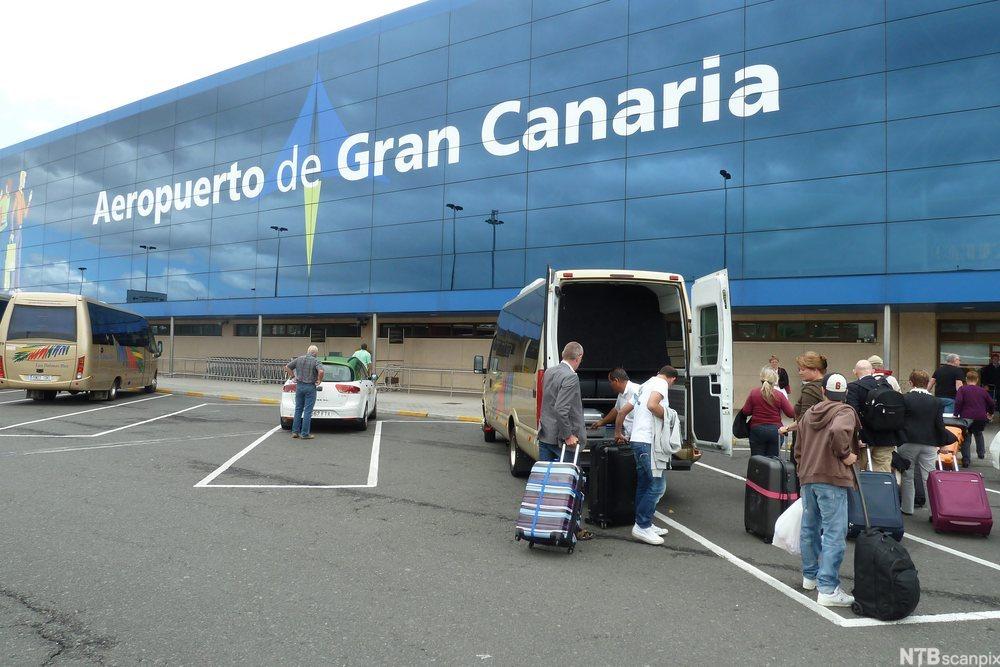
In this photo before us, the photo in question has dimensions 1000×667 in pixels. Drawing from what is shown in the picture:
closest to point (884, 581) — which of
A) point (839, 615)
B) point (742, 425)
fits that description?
point (839, 615)

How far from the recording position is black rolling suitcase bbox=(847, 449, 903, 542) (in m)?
5.43

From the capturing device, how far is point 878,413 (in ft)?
19.8

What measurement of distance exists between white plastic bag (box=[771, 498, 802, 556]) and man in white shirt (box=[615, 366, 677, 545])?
110 centimetres

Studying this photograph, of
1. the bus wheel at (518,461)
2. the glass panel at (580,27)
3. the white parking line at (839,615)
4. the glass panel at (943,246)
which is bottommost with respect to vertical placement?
the white parking line at (839,615)

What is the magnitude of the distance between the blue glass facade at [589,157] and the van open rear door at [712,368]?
9.58m

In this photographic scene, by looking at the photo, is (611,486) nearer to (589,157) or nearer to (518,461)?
(518,461)

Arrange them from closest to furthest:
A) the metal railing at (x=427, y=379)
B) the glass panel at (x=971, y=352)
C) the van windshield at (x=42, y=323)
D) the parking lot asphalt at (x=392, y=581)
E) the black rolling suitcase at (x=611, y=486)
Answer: the parking lot asphalt at (x=392, y=581) < the black rolling suitcase at (x=611, y=486) < the van windshield at (x=42, y=323) < the glass panel at (x=971, y=352) < the metal railing at (x=427, y=379)

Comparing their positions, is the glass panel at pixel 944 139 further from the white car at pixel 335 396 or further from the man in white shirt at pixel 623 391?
the white car at pixel 335 396

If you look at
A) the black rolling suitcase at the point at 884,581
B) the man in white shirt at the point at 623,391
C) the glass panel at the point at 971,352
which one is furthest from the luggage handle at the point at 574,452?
the glass panel at the point at 971,352

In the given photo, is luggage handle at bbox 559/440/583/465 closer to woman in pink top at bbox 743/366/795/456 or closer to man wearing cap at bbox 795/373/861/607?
man wearing cap at bbox 795/373/861/607

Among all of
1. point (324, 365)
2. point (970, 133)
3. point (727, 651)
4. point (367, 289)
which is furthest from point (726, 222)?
point (727, 651)

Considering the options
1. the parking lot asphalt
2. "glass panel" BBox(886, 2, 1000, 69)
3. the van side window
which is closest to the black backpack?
the parking lot asphalt

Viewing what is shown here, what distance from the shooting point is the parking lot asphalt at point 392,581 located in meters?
3.40

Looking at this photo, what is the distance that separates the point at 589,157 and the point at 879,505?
16933 mm
